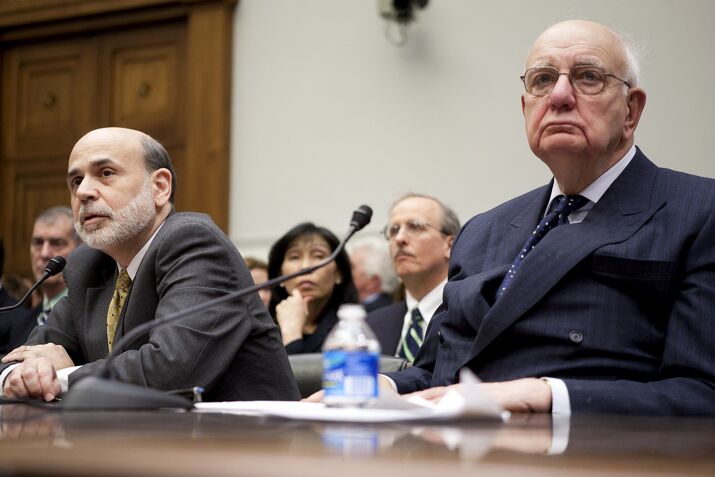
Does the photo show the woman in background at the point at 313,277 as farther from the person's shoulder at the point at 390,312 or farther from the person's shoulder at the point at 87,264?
the person's shoulder at the point at 87,264

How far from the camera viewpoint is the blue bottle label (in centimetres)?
129

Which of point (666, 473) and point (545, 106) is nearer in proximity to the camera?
point (666, 473)

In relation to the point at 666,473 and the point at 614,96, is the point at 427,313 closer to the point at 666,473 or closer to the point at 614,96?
the point at 614,96

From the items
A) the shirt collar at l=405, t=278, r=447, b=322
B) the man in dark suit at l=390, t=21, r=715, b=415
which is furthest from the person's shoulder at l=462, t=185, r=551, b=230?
the shirt collar at l=405, t=278, r=447, b=322

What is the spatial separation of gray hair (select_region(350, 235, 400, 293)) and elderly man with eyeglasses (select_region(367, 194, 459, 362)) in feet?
3.00

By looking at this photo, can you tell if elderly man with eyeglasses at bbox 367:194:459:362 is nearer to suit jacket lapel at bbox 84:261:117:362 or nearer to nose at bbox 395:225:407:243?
nose at bbox 395:225:407:243

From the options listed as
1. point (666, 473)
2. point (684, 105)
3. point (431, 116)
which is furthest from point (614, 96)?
point (431, 116)

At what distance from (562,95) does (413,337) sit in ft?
6.00

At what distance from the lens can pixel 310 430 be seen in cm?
108

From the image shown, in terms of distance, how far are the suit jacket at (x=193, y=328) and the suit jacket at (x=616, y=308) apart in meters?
0.48

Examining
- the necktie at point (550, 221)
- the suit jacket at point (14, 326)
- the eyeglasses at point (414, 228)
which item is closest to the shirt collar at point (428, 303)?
the eyeglasses at point (414, 228)

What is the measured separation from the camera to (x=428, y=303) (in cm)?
392

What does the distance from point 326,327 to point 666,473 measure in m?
3.58

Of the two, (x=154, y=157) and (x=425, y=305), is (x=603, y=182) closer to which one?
(x=154, y=157)
